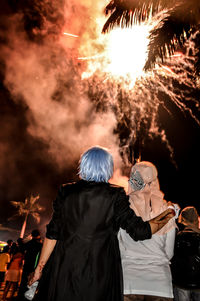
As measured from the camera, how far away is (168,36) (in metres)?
7.05

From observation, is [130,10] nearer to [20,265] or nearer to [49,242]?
→ [49,242]

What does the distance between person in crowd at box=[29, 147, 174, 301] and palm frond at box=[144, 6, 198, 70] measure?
5.23m

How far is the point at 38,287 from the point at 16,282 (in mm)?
6893

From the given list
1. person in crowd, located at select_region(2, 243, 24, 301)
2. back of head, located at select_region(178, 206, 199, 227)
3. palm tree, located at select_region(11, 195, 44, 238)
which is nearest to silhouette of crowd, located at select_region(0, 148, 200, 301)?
back of head, located at select_region(178, 206, 199, 227)

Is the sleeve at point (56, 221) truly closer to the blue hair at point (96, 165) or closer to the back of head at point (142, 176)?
the blue hair at point (96, 165)

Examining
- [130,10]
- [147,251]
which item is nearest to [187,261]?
[147,251]

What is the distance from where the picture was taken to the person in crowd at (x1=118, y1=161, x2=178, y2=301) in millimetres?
2645

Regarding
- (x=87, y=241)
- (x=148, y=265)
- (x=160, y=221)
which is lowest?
(x=148, y=265)

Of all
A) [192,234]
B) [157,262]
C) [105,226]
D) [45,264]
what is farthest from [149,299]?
[192,234]

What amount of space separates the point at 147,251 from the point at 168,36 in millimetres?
5848

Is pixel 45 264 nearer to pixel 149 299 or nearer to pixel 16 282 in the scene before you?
pixel 149 299

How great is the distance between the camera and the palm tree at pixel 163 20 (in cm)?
662

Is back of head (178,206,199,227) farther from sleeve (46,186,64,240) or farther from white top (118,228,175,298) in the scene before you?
sleeve (46,186,64,240)

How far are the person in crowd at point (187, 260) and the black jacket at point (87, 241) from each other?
212 centimetres
